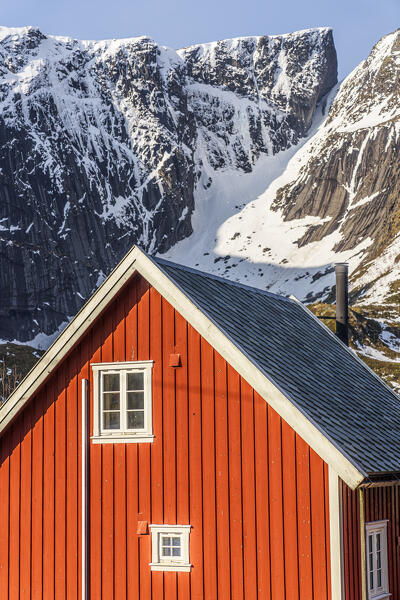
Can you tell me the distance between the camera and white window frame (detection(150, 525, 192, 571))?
16203mm

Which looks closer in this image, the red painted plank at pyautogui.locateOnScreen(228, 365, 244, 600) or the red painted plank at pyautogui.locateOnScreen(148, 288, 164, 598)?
the red painted plank at pyautogui.locateOnScreen(228, 365, 244, 600)

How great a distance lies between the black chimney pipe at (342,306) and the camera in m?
25.2

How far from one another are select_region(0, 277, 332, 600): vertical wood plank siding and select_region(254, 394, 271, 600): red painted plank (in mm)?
16

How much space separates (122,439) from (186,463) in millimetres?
1301

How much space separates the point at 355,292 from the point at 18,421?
124862 mm

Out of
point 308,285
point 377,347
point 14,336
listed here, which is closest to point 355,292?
point 308,285

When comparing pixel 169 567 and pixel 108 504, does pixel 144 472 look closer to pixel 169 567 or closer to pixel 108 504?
pixel 108 504

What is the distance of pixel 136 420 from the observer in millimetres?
17219

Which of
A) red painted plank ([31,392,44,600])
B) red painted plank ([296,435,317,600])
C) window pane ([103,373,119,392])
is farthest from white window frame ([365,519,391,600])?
red painted plank ([31,392,44,600])

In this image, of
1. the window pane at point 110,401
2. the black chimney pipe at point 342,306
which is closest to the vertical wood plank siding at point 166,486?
the window pane at point 110,401

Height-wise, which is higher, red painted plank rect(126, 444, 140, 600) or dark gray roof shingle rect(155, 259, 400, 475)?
dark gray roof shingle rect(155, 259, 400, 475)

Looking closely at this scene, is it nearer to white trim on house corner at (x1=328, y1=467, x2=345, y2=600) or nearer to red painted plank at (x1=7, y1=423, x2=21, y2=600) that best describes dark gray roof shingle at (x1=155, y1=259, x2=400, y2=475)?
white trim on house corner at (x1=328, y1=467, x2=345, y2=600)

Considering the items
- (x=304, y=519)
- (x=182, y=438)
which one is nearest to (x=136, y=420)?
(x=182, y=438)

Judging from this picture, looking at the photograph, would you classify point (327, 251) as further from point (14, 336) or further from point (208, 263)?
point (14, 336)
